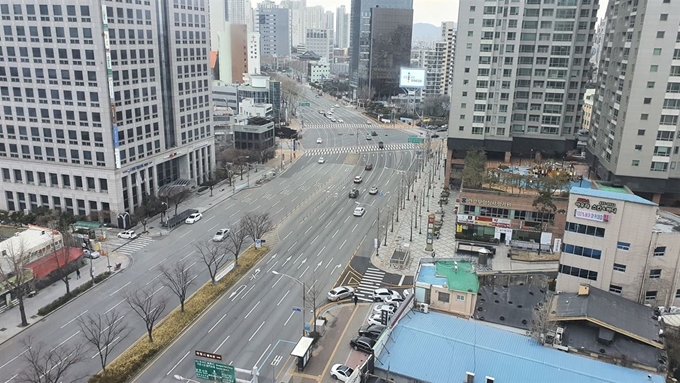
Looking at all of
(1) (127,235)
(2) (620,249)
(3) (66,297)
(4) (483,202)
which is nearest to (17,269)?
(3) (66,297)

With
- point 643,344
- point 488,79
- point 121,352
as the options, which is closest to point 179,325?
point 121,352

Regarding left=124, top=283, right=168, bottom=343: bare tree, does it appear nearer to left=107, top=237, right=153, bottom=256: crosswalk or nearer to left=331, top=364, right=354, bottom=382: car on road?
left=107, top=237, right=153, bottom=256: crosswalk

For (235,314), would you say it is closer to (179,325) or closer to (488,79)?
(179,325)

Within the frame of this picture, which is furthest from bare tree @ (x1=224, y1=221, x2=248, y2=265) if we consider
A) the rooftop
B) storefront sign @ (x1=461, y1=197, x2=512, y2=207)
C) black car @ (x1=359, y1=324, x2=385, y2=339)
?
→ storefront sign @ (x1=461, y1=197, x2=512, y2=207)

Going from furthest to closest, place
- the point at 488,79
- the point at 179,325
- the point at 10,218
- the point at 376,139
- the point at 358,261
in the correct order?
the point at 376,139 < the point at 488,79 < the point at 10,218 < the point at 358,261 < the point at 179,325

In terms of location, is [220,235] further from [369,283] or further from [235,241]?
[369,283]

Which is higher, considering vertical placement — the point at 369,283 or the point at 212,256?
the point at 212,256
